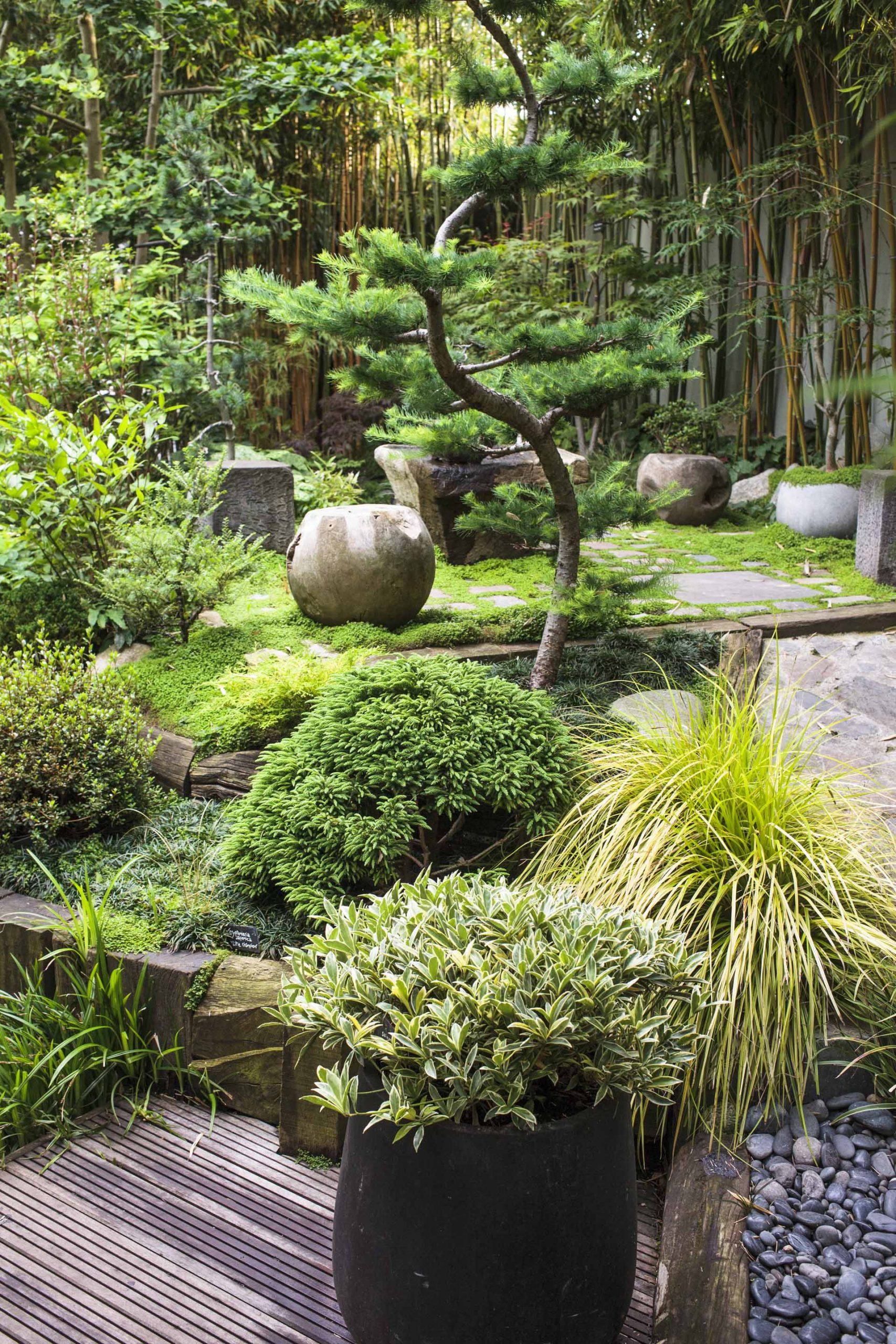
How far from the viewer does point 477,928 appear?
5.70 feet

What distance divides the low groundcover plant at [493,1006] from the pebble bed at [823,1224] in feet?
1.08

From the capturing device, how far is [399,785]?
252 centimetres

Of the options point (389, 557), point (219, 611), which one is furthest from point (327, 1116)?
point (219, 611)

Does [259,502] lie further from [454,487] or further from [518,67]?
[518,67]

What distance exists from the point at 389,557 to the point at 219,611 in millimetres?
985

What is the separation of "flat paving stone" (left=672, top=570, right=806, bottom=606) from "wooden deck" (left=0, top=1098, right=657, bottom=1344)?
3.10 metres

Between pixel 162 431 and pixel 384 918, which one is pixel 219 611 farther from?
pixel 384 918

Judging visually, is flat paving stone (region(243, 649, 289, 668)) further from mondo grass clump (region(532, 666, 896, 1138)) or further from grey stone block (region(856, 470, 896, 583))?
grey stone block (region(856, 470, 896, 583))

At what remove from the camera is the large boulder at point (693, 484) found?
698 cm

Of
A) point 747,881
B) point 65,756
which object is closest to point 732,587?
point 747,881

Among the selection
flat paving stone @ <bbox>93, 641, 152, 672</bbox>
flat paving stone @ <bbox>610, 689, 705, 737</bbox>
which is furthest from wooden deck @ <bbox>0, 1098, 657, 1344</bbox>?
flat paving stone @ <bbox>93, 641, 152, 672</bbox>

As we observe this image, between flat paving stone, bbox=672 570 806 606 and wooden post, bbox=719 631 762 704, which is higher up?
flat paving stone, bbox=672 570 806 606

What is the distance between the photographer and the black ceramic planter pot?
58.3 inches

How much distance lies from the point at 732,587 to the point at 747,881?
3.07 meters
